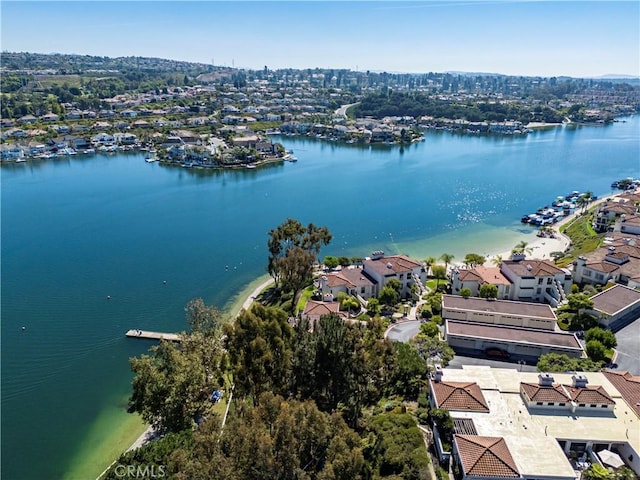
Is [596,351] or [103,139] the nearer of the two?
[596,351]

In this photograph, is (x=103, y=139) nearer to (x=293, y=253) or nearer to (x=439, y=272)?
(x=293, y=253)

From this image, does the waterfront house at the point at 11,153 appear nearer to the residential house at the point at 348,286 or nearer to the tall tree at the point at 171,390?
the residential house at the point at 348,286

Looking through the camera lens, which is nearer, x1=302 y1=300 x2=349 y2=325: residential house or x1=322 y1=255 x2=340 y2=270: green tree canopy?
x1=302 y1=300 x2=349 y2=325: residential house

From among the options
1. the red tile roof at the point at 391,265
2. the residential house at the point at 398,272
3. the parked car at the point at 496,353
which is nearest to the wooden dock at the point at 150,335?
the residential house at the point at 398,272

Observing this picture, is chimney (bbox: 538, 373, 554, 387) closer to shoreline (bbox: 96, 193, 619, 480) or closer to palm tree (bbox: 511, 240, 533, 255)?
shoreline (bbox: 96, 193, 619, 480)

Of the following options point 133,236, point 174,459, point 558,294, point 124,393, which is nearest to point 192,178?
point 133,236

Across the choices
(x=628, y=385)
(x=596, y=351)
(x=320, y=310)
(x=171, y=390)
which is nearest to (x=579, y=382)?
(x=628, y=385)

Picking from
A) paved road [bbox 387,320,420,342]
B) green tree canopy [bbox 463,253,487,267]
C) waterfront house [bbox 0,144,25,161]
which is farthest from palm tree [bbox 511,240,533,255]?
waterfront house [bbox 0,144,25,161]
